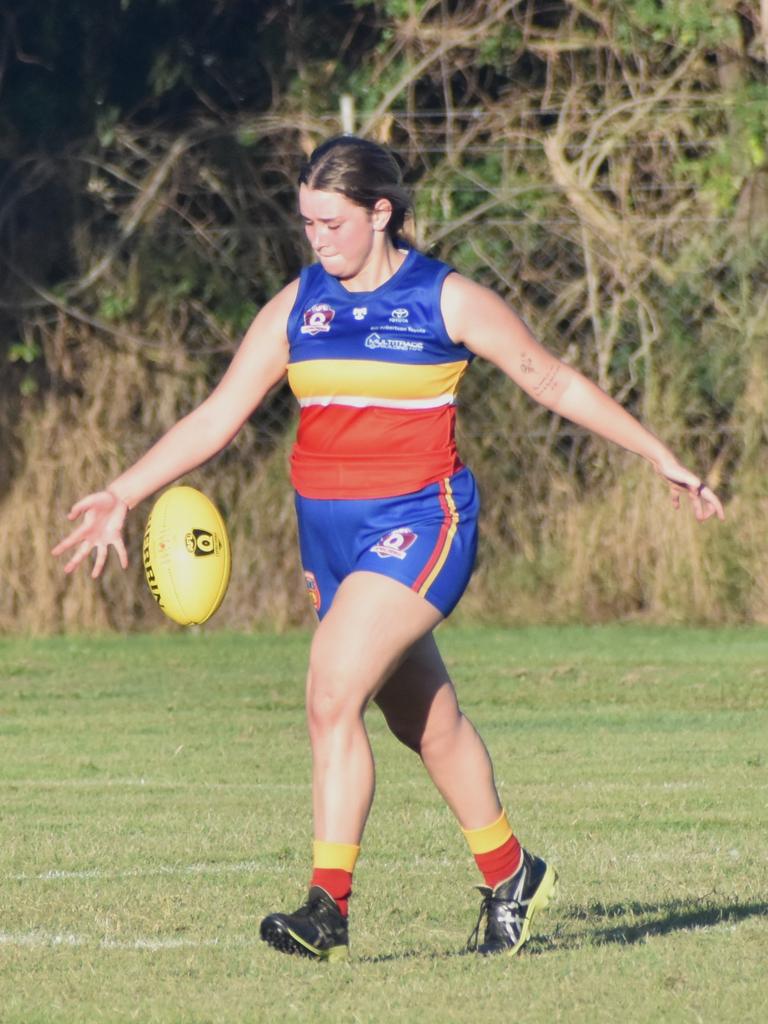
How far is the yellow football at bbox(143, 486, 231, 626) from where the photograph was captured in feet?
19.4

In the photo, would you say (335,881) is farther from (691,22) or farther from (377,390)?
(691,22)

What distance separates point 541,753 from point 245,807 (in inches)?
76.3

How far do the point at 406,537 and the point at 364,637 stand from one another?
0.30m

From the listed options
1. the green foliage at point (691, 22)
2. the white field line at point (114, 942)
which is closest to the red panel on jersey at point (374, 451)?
the white field line at point (114, 942)

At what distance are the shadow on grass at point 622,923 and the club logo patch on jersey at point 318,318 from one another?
158cm

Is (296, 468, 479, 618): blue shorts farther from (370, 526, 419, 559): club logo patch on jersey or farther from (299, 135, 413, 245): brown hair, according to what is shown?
(299, 135, 413, 245): brown hair

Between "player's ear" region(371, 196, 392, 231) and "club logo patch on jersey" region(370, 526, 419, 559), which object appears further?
"player's ear" region(371, 196, 392, 231)

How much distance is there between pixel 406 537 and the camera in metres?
5.38

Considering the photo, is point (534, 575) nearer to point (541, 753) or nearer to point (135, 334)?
point (135, 334)

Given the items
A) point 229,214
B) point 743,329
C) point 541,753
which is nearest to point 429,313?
point 541,753

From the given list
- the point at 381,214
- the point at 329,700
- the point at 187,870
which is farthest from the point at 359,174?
the point at 187,870

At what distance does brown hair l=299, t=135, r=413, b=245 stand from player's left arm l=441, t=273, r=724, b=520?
0.83ft

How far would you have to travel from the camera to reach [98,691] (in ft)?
41.3

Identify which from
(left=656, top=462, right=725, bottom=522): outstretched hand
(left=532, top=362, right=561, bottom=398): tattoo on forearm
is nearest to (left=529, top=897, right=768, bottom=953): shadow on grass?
(left=656, top=462, right=725, bottom=522): outstretched hand
